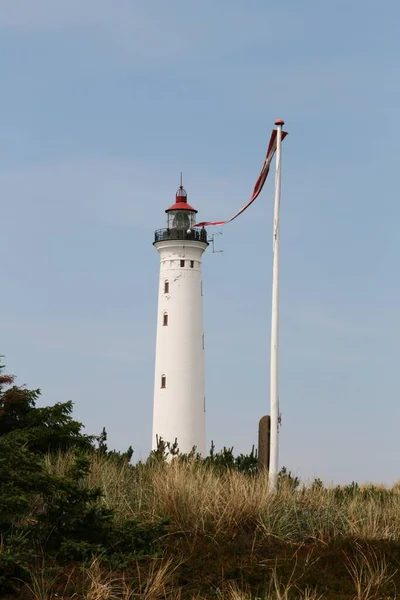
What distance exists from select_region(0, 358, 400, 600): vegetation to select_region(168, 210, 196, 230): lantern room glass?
91.5 feet

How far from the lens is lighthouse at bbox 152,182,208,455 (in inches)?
1644

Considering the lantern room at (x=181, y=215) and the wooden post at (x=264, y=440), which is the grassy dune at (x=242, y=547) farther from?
the lantern room at (x=181, y=215)

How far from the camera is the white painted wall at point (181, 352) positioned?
41719 millimetres

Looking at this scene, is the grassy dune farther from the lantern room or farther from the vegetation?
the lantern room

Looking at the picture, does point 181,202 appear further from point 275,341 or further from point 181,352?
point 275,341

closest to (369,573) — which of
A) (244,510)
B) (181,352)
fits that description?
(244,510)

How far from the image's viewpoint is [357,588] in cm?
1223

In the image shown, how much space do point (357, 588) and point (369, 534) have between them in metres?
3.15

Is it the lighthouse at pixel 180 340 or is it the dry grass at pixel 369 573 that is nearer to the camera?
the dry grass at pixel 369 573

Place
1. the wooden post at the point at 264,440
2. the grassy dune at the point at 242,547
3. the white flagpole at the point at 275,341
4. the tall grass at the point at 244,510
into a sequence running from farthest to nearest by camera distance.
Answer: the wooden post at the point at 264,440, the white flagpole at the point at 275,341, the tall grass at the point at 244,510, the grassy dune at the point at 242,547

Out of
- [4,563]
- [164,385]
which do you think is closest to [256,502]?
[4,563]

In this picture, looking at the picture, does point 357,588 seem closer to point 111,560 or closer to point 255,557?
point 255,557

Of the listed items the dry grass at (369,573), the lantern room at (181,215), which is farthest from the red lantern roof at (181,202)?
the dry grass at (369,573)

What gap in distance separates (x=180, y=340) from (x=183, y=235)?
4850mm
